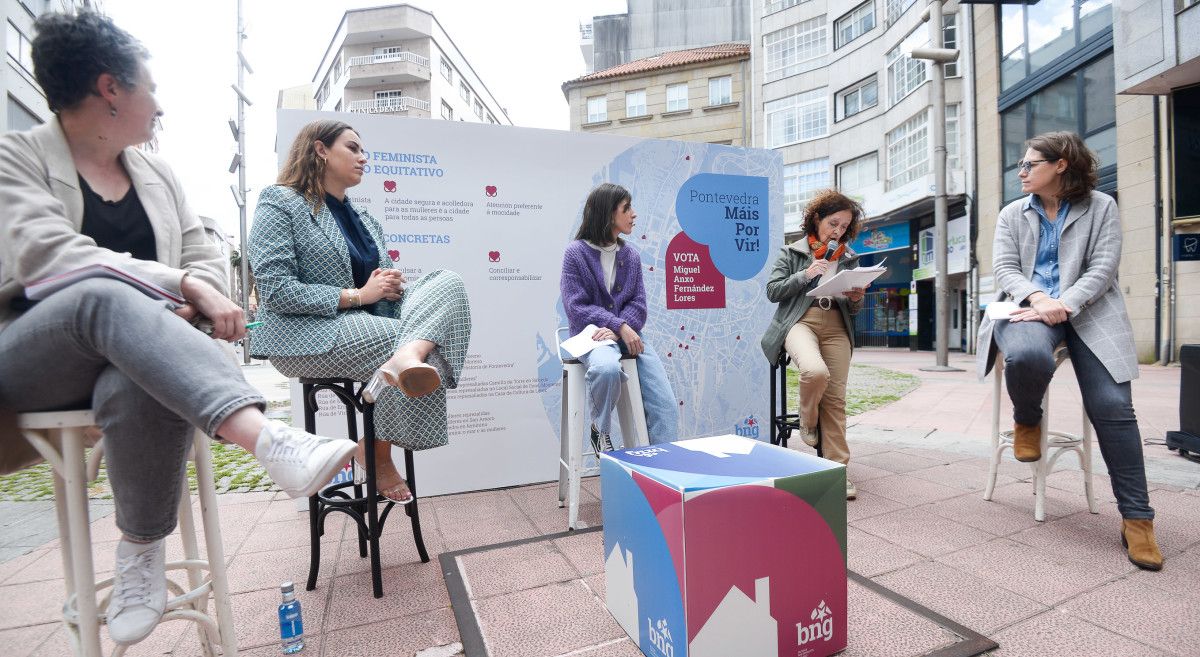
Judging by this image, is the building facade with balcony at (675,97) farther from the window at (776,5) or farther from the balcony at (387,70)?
the balcony at (387,70)

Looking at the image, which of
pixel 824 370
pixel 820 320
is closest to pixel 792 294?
pixel 820 320

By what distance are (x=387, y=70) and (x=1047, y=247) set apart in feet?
113

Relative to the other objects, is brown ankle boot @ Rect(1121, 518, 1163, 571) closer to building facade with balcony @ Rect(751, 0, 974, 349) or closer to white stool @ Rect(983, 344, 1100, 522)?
white stool @ Rect(983, 344, 1100, 522)

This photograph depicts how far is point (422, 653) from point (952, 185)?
17.6 meters

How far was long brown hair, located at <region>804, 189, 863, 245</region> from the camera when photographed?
3465 millimetres

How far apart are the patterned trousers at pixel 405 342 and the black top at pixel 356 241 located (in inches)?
11.7

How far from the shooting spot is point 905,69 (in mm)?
17141

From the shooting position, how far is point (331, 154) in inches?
91.8

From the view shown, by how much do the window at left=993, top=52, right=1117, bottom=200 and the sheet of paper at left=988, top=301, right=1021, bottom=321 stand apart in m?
10.6

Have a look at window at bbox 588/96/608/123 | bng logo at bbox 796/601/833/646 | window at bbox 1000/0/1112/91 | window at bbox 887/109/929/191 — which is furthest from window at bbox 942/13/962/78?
bng logo at bbox 796/601/833/646

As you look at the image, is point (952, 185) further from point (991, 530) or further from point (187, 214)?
point (187, 214)

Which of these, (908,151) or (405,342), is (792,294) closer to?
(405,342)

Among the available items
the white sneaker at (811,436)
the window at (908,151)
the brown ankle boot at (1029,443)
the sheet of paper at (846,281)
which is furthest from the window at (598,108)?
the brown ankle boot at (1029,443)

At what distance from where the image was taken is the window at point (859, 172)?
752 inches
